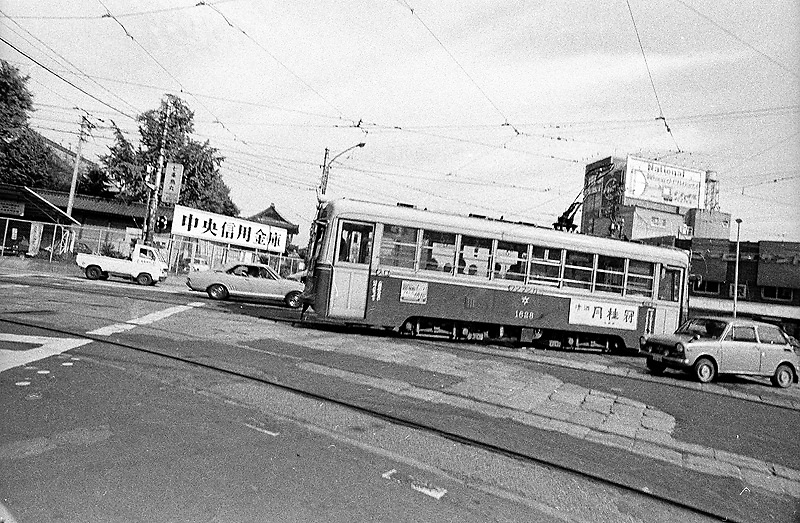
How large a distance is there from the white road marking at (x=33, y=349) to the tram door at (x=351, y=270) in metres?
5.38

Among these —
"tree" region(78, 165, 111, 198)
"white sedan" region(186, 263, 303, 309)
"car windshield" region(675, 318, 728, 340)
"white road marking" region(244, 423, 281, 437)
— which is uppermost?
"tree" region(78, 165, 111, 198)

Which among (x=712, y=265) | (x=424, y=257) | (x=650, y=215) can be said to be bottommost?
(x=424, y=257)

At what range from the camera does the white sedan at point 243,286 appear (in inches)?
805

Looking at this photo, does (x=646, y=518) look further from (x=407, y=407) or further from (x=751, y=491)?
(x=407, y=407)

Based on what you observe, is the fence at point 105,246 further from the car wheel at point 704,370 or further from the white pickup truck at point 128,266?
the car wheel at point 704,370

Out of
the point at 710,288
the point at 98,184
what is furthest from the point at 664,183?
the point at 98,184

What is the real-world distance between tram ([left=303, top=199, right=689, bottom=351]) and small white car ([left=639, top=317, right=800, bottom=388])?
237cm

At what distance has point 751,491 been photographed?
4.82 metres

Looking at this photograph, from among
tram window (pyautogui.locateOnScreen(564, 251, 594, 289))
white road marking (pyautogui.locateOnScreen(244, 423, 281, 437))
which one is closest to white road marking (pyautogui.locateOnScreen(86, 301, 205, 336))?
white road marking (pyautogui.locateOnScreen(244, 423, 281, 437))

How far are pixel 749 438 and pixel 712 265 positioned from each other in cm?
4254

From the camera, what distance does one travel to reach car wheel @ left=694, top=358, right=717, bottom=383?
10797 millimetres

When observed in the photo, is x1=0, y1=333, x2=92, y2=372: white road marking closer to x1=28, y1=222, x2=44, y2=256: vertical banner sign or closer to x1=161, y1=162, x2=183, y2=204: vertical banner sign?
x1=161, y1=162, x2=183, y2=204: vertical banner sign

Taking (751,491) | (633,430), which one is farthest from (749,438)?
(751,491)

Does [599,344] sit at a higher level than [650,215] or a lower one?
lower
